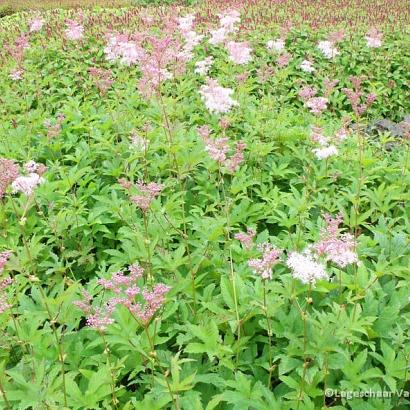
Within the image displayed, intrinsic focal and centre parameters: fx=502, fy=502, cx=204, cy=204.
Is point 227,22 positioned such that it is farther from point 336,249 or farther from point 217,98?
point 336,249

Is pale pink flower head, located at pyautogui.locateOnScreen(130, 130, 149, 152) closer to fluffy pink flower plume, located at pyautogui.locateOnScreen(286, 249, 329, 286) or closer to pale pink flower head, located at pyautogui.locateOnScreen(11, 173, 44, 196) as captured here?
pale pink flower head, located at pyautogui.locateOnScreen(11, 173, 44, 196)

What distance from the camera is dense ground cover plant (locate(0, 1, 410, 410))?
2.88m

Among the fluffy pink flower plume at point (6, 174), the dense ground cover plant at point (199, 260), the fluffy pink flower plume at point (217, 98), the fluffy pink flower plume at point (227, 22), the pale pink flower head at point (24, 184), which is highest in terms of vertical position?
the fluffy pink flower plume at point (6, 174)

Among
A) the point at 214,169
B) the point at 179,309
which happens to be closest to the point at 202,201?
the point at 214,169

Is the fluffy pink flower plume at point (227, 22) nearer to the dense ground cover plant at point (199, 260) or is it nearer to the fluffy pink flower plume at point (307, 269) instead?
the dense ground cover plant at point (199, 260)

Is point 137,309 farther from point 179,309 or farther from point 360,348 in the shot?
point 360,348

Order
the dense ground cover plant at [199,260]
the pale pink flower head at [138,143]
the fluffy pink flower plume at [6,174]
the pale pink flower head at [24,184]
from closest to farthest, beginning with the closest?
the dense ground cover plant at [199,260] < the fluffy pink flower plume at [6,174] < the pale pink flower head at [24,184] < the pale pink flower head at [138,143]

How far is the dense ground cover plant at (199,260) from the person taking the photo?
2881 millimetres

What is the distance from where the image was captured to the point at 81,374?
10.6 ft

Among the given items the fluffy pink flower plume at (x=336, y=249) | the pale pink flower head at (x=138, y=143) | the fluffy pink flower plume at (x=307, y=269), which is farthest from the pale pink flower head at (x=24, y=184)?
the fluffy pink flower plume at (x=336, y=249)

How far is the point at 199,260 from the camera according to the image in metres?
3.87

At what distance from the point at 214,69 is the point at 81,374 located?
7.25 m

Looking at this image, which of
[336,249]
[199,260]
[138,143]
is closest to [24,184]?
[199,260]

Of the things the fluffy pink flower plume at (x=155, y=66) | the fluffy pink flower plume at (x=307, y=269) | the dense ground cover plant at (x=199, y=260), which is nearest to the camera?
the fluffy pink flower plume at (x=307, y=269)
